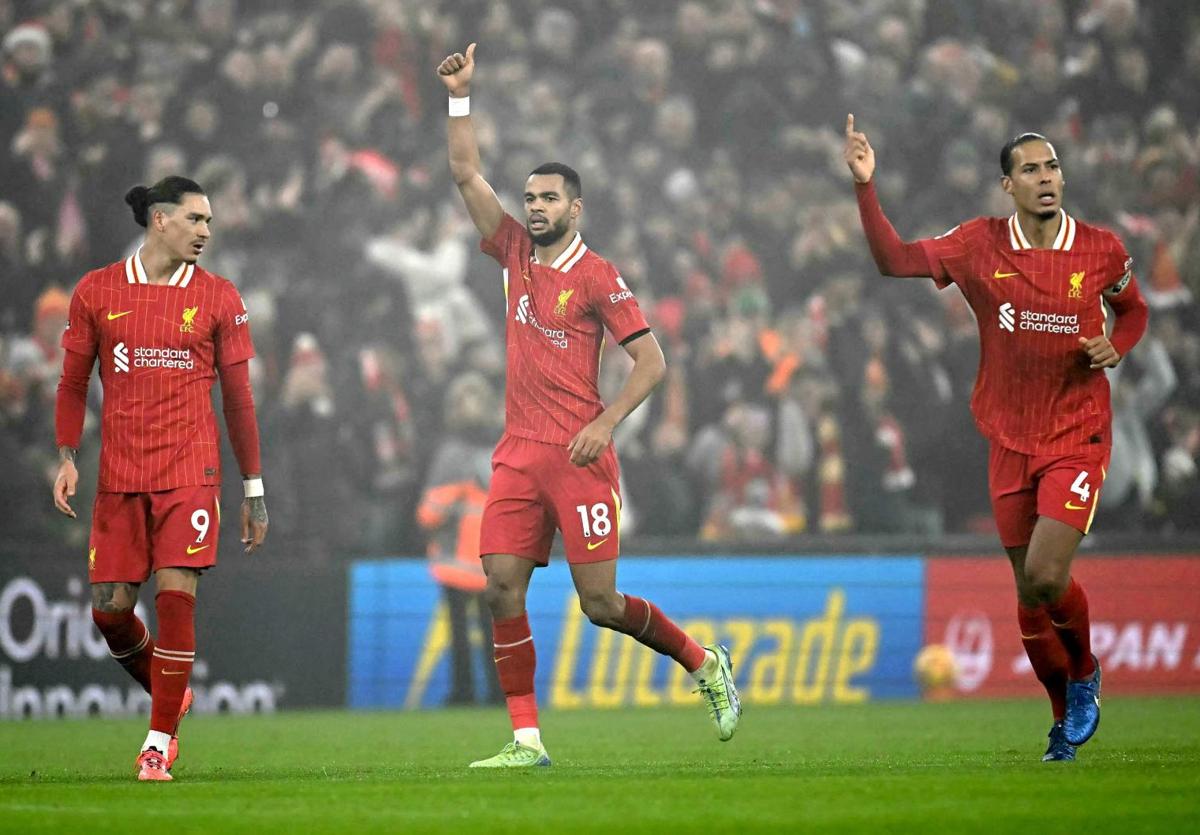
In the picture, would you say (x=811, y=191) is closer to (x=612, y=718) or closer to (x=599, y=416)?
(x=612, y=718)

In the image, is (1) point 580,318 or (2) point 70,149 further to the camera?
(2) point 70,149

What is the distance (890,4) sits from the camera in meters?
18.0

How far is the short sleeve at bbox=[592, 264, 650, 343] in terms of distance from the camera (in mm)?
7996

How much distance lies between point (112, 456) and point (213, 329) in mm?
669

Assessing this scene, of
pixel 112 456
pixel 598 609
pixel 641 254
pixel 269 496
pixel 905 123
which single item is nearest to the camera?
pixel 112 456

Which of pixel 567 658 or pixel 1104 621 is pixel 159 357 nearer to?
pixel 567 658

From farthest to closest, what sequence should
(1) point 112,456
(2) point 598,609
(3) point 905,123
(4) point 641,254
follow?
(3) point 905,123 < (4) point 641,254 < (2) point 598,609 < (1) point 112,456

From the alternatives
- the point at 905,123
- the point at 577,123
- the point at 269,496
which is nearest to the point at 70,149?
the point at 269,496

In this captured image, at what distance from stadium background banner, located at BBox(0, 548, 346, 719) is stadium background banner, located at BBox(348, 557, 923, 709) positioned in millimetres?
303

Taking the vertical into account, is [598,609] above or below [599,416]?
below

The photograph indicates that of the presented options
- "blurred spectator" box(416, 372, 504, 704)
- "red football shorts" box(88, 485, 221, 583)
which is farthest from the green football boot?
"blurred spectator" box(416, 372, 504, 704)

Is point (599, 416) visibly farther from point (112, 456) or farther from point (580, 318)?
point (112, 456)

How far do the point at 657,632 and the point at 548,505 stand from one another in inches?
31.1

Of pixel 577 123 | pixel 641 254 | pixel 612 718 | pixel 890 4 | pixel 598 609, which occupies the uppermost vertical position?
pixel 890 4
